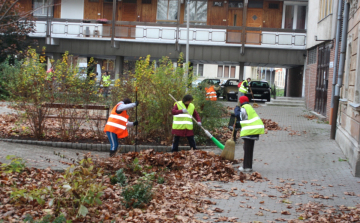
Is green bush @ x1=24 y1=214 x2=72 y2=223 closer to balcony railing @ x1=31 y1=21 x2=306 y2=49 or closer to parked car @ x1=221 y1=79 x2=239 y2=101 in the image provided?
balcony railing @ x1=31 y1=21 x2=306 y2=49

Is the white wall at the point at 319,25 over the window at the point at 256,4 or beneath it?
beneath

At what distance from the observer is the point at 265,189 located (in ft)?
25.2

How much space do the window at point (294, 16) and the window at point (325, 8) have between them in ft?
30.4

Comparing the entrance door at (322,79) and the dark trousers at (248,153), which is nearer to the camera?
the dark trousers at (248,153)

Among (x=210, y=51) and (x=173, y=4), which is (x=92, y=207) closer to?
(x=210, y=51)

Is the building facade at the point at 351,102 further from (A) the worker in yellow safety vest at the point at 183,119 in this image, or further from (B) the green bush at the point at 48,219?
(B) the green bush at the point at 48,219

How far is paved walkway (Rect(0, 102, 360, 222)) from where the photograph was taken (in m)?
6.69

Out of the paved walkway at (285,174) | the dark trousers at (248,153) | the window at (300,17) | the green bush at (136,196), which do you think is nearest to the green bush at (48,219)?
the green bush at (136,196)

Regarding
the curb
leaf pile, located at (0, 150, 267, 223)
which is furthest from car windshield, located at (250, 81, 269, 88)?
leaf pile, located at (0, 150, 267, 223)

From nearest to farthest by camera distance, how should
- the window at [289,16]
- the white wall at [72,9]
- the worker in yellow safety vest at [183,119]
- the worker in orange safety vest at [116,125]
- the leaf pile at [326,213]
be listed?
1. the leaf pile at [326,213]
2. the worker in orange safety vest at [116,125]
3. the worker in yellow safety vest at [183,119]
4. the window at [289,16]
5. the white wall at [72,9]

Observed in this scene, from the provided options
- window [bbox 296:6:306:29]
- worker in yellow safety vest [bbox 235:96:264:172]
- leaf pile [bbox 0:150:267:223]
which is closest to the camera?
leaf pile [bbox 0:150:267:223]

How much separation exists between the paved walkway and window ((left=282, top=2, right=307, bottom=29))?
704 inches

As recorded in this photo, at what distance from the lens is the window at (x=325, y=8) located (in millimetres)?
19502

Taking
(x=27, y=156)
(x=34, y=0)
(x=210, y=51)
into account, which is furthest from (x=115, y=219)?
(x=34, y=0)
